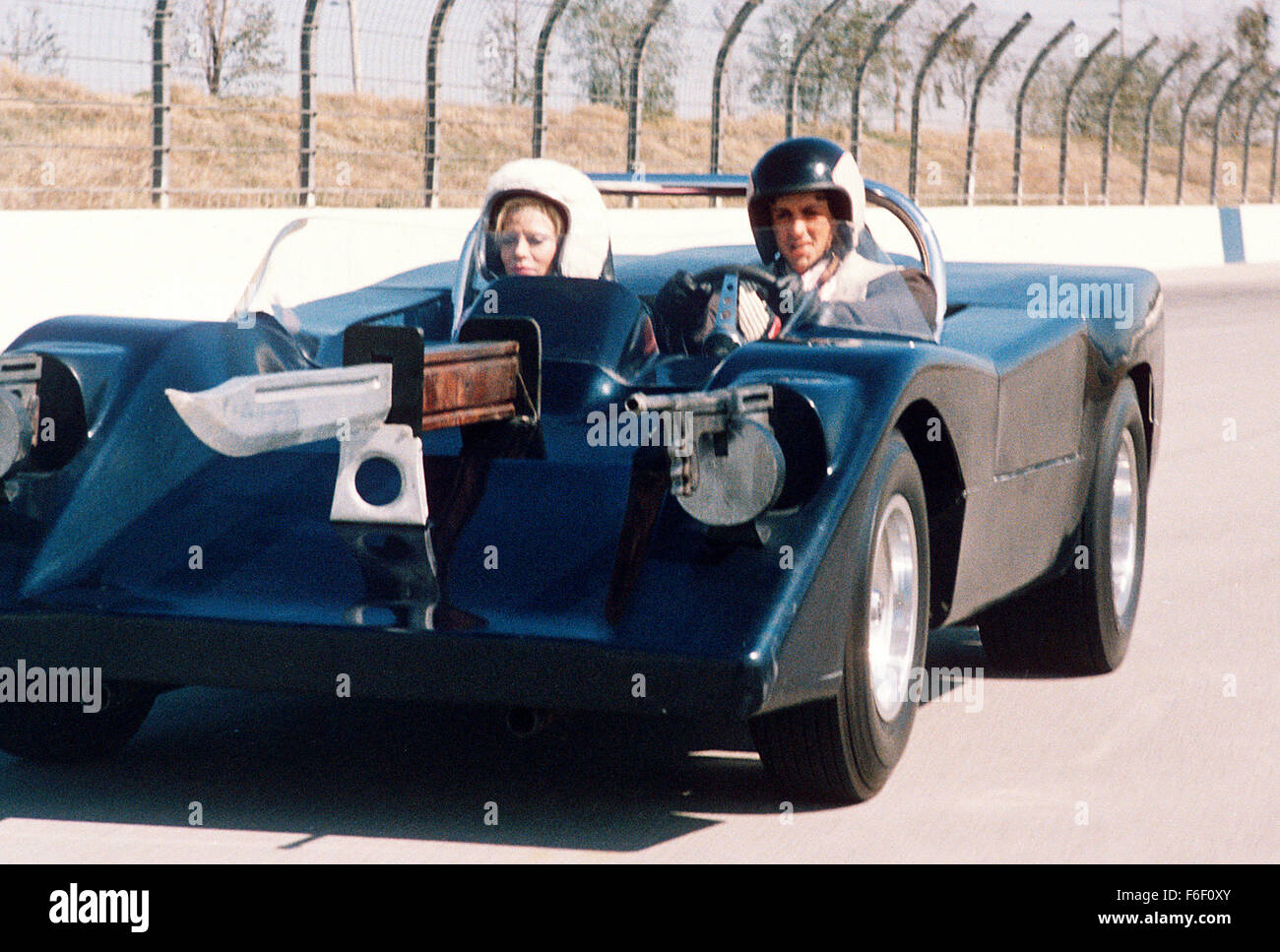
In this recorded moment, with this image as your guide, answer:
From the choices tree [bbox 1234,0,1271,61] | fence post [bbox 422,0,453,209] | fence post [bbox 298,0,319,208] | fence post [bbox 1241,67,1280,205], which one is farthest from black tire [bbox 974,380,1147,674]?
tree [bbox 1234,0,1271,61]

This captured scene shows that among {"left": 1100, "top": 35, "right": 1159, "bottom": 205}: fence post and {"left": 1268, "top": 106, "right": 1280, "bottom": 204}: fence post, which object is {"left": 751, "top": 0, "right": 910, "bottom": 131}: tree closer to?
{"left": 1100, "top": 35, "right": 1159, "bottom": 205}: fence post

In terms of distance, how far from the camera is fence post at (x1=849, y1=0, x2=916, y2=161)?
20.0m

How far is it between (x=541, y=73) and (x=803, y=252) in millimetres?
13015

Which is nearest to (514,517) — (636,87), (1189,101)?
(636,87)

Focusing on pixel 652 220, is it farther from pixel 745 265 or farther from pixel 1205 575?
pixel 745 265

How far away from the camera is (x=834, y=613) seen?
13.9 ft

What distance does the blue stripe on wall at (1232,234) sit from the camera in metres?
31.9

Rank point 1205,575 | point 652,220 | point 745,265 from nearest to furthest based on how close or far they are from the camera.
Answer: point 745,265
point 1205,575
point 652,220

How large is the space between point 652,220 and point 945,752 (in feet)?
41.9

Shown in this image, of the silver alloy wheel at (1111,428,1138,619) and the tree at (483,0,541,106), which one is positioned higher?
the tree at (483,0,541,106)

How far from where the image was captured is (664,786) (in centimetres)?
478

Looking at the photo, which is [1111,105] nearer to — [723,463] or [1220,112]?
[1220,112]

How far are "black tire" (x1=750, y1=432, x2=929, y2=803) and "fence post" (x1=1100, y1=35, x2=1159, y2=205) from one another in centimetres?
2099
